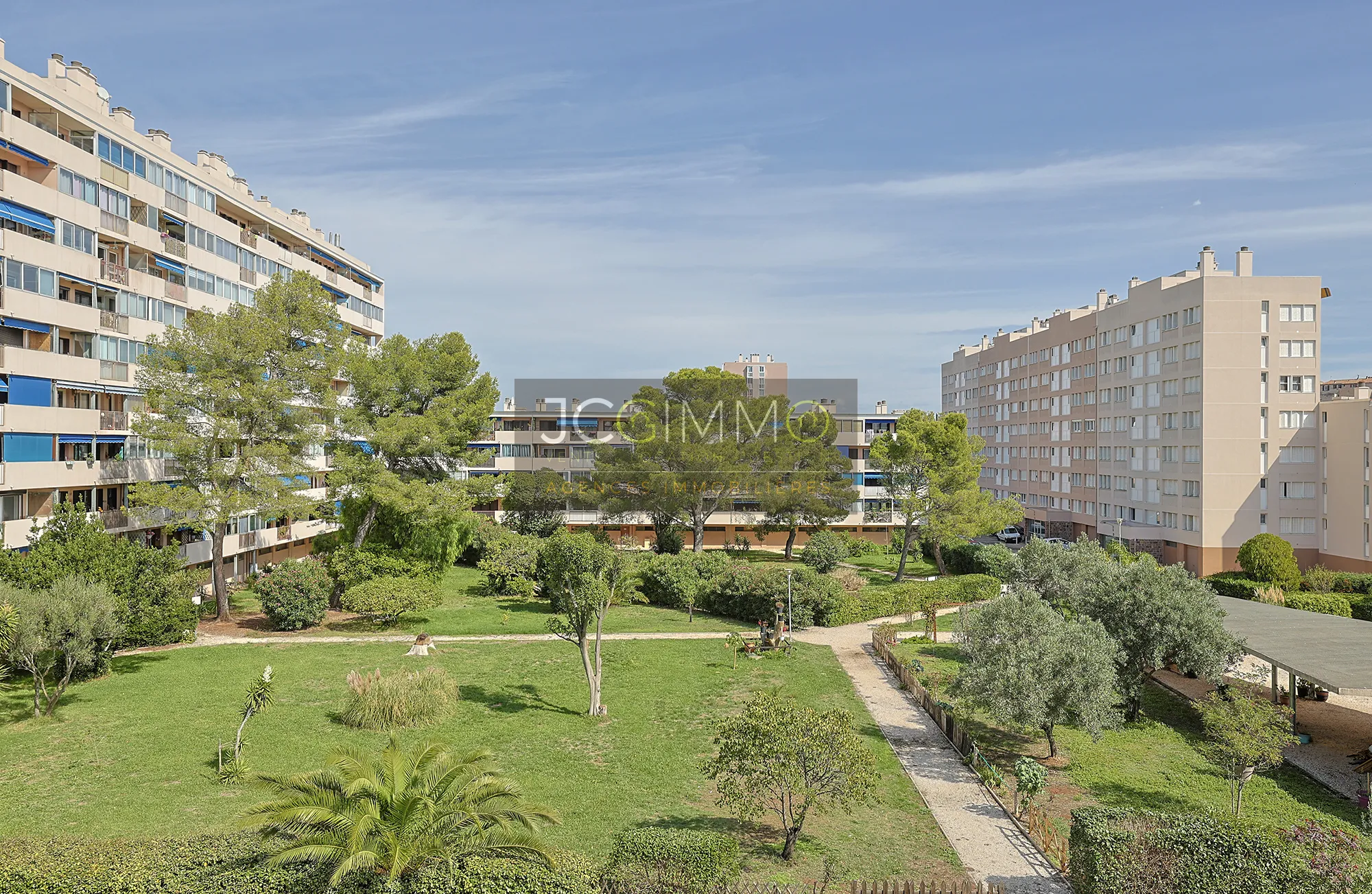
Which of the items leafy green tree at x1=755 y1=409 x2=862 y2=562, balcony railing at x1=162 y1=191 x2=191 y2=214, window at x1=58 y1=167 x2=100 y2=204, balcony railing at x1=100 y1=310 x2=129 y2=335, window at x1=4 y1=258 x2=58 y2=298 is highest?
balcony railing at x1=162 y1=191 x2=191 y2=214

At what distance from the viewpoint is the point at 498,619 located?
39.0 metres

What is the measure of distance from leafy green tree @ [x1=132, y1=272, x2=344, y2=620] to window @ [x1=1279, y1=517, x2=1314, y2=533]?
57.8 metres

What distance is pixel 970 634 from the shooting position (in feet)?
77.2

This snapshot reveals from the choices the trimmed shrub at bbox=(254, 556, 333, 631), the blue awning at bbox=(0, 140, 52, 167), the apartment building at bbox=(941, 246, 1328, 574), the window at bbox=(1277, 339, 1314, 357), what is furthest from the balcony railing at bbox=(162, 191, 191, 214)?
the window at bbox=(1277, 339, 1314, 357)

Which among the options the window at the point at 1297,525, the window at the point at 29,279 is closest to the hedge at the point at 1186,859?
the window at the point at 29,279

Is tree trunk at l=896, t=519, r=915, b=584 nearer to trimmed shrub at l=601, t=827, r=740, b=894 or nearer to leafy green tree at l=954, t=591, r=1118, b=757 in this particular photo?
leafy green tree at l=954, t=591, r=1118, b=757

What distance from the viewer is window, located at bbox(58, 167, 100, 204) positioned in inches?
1292

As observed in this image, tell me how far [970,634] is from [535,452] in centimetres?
5372

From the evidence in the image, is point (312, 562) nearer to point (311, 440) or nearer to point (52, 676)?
point (311, 440)

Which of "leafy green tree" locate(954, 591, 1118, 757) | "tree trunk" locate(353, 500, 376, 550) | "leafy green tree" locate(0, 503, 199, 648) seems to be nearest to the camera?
"leafy green tree" locate(954, 591, 1118, 757)

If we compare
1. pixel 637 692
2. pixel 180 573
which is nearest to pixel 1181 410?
pixel 637 692

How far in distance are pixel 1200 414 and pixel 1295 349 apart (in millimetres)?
6934

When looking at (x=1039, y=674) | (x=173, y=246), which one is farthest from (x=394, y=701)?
(x=173, y=246)

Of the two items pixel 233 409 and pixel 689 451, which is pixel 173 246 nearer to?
pixel 233 409
